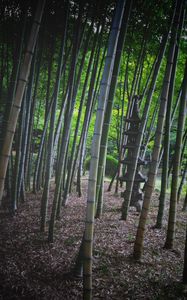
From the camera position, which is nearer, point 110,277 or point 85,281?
point 85,281

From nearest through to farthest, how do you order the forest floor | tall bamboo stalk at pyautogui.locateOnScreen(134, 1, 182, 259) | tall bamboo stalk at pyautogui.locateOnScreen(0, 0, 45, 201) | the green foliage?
1. tall bamboo stalk at pyautogui.locateOnScreen(0, 0, 45, 201)
2. the forest floor
3. tall bamboo stalk at pyautogui.locateOnScreen(134, 1, 182, 259)
4. the green foliage

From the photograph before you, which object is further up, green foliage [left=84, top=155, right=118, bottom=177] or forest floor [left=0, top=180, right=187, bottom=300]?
green foliage [left=84, top=155, right=118, bottom=177]

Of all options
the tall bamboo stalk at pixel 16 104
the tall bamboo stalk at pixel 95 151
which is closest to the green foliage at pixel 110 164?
the tall bamboo stalk at pixel 95 151

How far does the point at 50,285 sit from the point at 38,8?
304cm

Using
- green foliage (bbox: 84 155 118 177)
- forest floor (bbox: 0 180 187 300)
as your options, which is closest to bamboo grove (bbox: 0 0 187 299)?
forest floor (bbox: 0 180 187 300)

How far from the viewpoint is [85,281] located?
2.04m

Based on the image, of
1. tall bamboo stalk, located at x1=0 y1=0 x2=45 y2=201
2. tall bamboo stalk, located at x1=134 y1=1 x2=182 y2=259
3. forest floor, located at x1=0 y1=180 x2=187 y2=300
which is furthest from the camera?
tall bamboo stalk, located at x1=134 y1=1 x2=182 y2=259

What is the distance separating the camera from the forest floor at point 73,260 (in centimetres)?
259

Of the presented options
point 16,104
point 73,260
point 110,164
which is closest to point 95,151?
point 16,104

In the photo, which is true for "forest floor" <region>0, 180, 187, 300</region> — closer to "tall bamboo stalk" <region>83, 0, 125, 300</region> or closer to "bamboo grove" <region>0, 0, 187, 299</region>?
"bamboo grove" <region>0, 0, 187, 299</region>

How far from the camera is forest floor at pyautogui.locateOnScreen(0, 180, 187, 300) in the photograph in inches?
102

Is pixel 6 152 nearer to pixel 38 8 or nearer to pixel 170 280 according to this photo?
pixel 38 8

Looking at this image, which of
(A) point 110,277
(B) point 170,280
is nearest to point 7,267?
(A) point 110,277

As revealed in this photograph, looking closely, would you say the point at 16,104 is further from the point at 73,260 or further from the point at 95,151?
the point at 73,260
